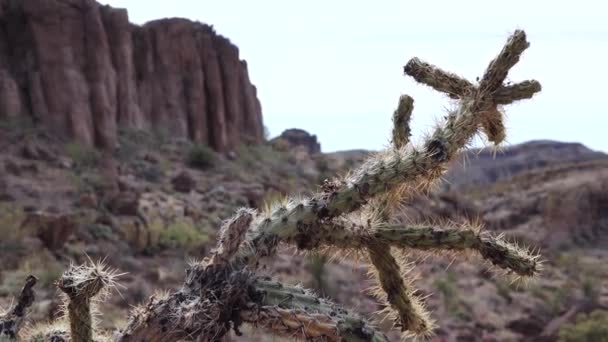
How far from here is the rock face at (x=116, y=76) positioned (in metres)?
27.9

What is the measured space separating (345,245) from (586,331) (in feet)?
46.4

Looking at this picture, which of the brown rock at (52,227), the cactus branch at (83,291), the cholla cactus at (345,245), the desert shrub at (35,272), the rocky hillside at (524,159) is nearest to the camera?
the cholla cactus at (345,245)

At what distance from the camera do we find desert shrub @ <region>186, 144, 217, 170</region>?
3055cm

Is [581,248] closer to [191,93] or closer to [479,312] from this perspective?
[479,312]

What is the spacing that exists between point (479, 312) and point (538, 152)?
154ft

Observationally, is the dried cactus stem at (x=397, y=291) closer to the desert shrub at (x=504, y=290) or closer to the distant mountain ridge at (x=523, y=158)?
the desert shrub at (x=504, y=290)

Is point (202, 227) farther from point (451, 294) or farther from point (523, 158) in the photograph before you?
point (523, 158)

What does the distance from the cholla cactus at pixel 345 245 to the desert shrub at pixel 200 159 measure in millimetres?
26296

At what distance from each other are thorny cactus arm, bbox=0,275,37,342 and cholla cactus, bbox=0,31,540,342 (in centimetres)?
24

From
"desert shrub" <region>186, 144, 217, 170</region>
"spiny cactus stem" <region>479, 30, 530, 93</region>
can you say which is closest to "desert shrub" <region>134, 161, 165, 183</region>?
"desert shrub" <region>186, 144, 217, 170</region>

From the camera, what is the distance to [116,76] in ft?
103

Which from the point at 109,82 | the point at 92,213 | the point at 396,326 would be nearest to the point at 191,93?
the point at 109,82

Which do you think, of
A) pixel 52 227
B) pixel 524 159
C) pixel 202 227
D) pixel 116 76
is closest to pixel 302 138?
pixel 524 159

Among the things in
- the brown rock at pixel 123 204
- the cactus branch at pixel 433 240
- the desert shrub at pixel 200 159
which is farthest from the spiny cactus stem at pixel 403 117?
the desert shrub at pixel 200 159
